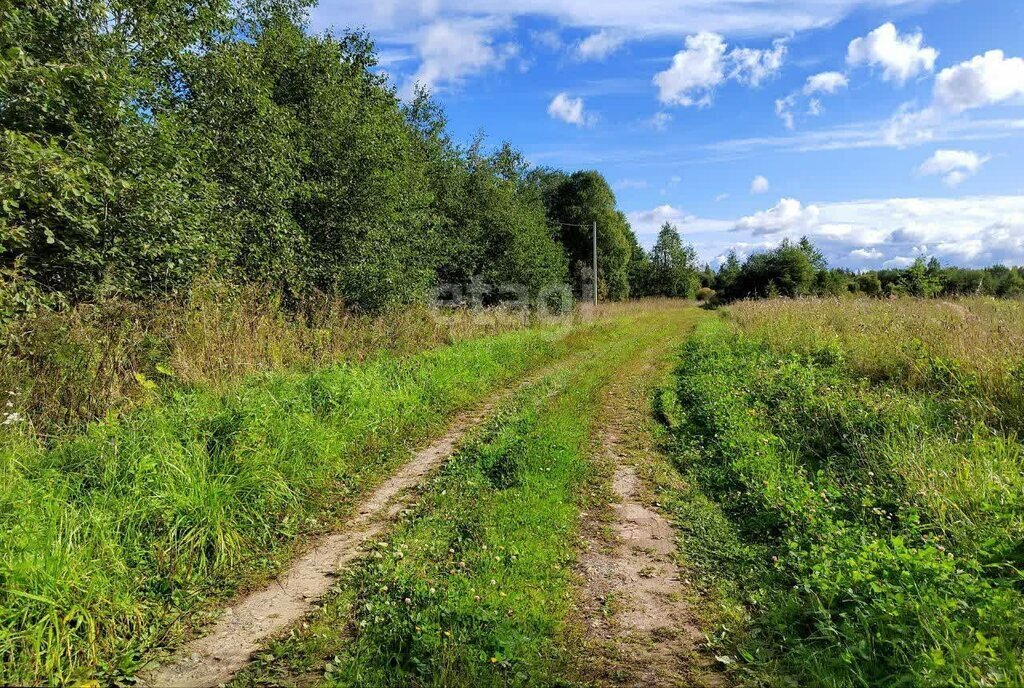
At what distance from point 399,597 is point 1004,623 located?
3841 millimetres

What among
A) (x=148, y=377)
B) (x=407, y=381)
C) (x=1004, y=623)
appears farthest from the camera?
(x=407, y=381)

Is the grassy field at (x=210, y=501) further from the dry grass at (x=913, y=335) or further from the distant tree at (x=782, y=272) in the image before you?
the distant tree at (x=782, y=272)

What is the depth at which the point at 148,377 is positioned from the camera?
291 inches

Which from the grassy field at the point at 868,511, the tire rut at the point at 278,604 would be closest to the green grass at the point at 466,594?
the tire rut at the point at 278,604

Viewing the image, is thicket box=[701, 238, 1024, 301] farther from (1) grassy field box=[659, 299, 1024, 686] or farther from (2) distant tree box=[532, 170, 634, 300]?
(1) grassy field box=[659, 299, 1024, 686]

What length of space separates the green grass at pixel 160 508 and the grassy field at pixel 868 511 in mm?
3938

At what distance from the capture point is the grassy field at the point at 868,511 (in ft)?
10.2

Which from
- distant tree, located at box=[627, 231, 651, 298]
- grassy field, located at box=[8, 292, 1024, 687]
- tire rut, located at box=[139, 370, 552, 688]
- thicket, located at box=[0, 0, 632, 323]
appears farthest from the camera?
distant tree, located at box=[627, 231, 651, 298]

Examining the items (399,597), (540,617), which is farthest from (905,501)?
(399,597)

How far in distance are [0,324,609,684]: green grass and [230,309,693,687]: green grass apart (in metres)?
1.02

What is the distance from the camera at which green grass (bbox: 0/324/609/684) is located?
3445 millimetres

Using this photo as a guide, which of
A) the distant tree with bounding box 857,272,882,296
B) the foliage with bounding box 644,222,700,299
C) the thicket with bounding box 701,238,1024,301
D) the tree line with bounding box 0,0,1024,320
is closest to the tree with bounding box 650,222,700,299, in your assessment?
the foliage with bounding box 644,222,700,299

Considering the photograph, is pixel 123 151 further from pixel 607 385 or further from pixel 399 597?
pixel 607 385

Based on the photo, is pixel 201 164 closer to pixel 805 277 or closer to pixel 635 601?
pixel 635 601
